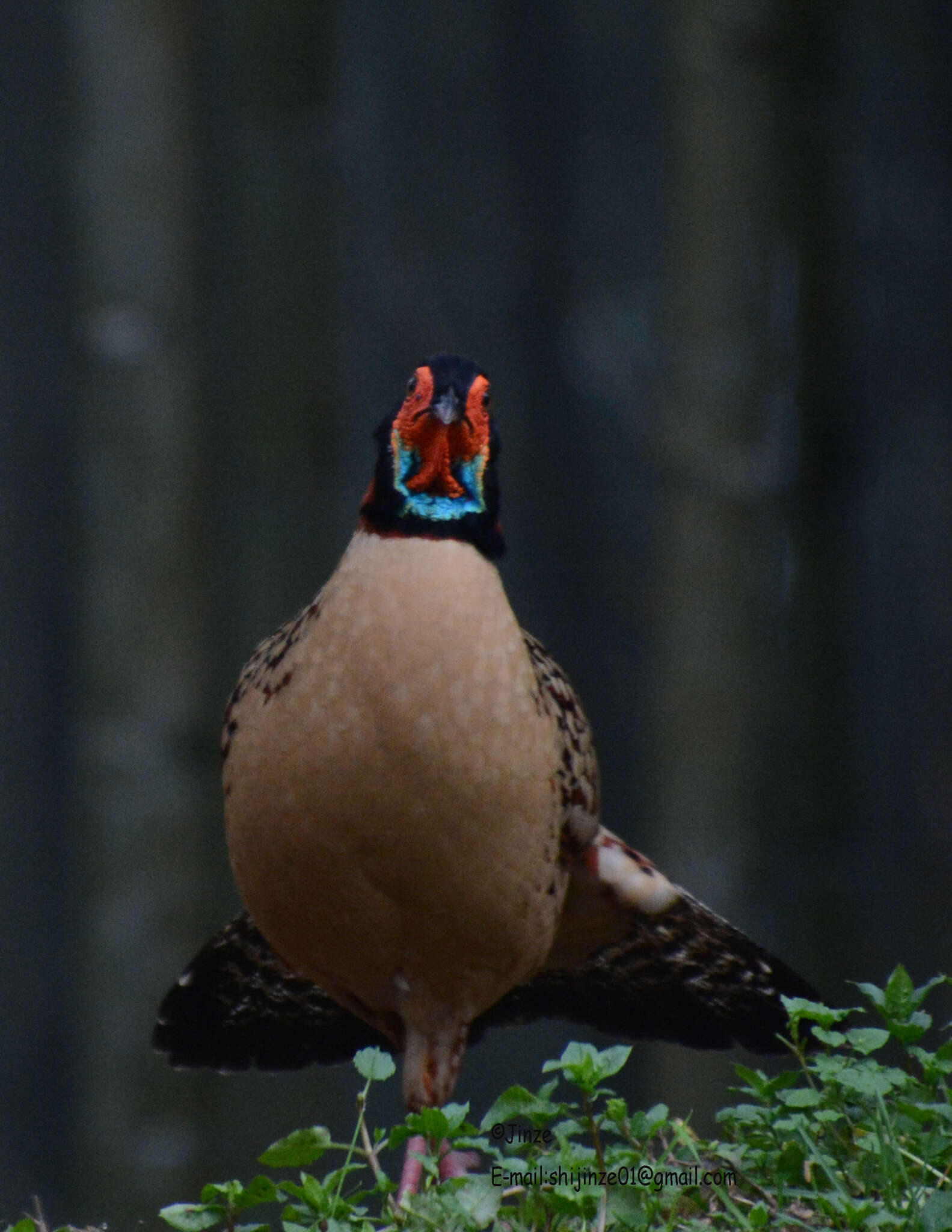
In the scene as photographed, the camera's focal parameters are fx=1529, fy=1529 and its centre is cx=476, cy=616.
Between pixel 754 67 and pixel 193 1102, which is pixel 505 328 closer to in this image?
pixel 754 67

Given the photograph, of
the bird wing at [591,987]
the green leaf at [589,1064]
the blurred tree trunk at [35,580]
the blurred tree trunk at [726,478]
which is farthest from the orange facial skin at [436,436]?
the blurred tree trunk at [35,580]

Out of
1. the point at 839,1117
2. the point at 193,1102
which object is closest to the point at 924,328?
the point at 839,1117

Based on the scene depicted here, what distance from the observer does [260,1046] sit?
2.40 metres

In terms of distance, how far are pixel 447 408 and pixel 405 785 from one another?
18.1 inches

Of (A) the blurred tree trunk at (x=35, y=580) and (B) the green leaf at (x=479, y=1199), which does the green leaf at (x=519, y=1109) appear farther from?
(A) the blurred tree trunk at (x=35, y=580)

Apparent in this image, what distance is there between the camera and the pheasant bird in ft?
5.95

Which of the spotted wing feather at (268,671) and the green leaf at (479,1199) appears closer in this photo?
the green leaf at (479,1199)

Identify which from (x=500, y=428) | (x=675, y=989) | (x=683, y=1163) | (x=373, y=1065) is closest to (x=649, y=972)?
(x=675, y=989)

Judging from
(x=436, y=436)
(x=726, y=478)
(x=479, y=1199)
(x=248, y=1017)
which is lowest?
(x=248, y=1017)

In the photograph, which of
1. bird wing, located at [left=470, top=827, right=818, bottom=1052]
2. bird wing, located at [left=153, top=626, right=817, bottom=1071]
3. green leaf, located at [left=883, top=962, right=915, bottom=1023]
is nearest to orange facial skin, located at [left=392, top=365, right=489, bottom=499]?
bird wing, located at [left=153, top=626, right=817, bottom=1071]

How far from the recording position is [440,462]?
6.25ft

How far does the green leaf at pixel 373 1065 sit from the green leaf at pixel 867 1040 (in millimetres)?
532

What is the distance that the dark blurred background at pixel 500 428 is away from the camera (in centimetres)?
271

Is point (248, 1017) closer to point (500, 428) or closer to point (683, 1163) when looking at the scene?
point (683, 1163)
